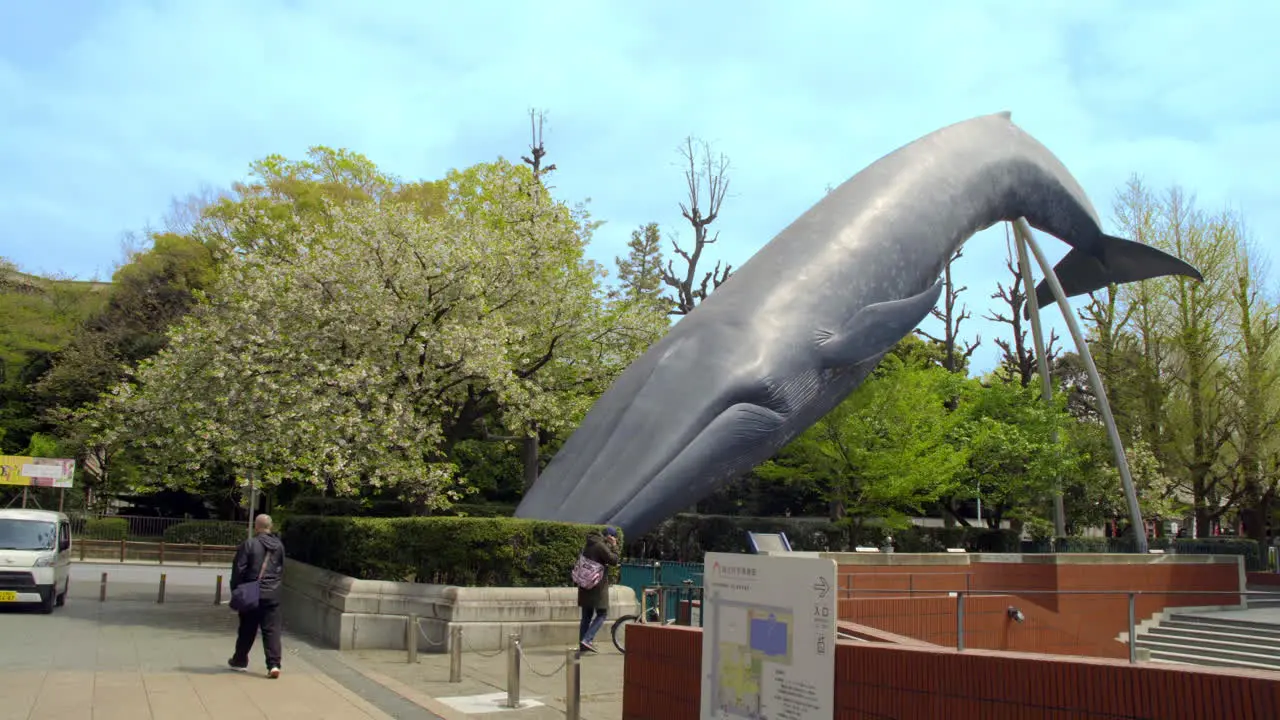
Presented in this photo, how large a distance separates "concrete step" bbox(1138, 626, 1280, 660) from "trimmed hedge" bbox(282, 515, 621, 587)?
10.3 metres

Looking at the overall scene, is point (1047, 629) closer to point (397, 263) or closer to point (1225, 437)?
point (397, 263)

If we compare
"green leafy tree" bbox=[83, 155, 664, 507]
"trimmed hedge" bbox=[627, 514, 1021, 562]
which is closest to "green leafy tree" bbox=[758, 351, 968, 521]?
"trimmed hedge" bbox=[627, 514, 1021, 562]

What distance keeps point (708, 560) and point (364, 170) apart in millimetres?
36957

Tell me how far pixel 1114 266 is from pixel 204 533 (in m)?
29.9

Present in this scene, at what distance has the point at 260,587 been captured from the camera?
961 cm

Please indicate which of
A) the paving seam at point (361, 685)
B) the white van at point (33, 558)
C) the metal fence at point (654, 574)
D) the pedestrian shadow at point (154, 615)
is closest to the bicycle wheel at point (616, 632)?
the paving seam at point (361, 685)

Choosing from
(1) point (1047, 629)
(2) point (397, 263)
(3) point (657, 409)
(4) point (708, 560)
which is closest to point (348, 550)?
(3) point (657, 409)

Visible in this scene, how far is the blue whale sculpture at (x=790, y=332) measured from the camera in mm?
12688

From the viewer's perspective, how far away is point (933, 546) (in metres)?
29.8

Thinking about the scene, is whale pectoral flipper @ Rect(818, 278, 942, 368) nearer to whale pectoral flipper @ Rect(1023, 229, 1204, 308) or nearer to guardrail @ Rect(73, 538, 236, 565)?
whale pectoral flipper @ Rect(1023, 229, 1204, 308)

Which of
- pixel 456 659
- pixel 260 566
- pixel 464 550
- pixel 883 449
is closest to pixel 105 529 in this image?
pixel 883 449

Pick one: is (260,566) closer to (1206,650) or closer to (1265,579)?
(1206,650)

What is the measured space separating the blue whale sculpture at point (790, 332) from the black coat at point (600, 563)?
1261 millimetres

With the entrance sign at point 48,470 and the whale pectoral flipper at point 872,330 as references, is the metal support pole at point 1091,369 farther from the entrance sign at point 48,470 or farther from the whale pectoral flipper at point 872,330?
the entrance sign at point 48,470
